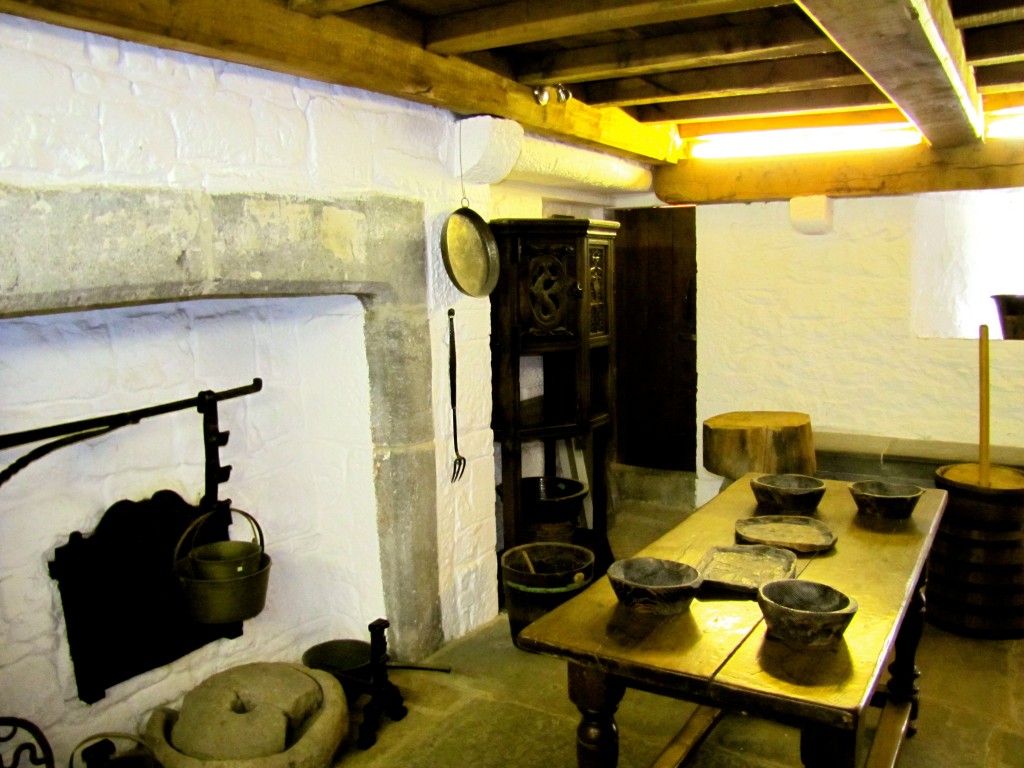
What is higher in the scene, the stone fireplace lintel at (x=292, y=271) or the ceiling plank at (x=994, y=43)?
the ceiling plank at (x=994, y=43)

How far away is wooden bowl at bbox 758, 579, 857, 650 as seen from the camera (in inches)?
64.4

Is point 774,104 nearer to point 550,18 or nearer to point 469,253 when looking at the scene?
point 469,253

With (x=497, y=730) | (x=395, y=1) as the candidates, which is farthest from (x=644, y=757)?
(x=395, y=1)

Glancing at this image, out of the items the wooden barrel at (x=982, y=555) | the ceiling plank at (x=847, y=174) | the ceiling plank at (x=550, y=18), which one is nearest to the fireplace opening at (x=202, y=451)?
the ceiling plank at (x=550, y=18)

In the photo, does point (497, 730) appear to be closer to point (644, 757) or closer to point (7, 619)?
point (644, 757)

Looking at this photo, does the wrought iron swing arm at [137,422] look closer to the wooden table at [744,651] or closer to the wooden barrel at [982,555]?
the wooden table at [744,651]

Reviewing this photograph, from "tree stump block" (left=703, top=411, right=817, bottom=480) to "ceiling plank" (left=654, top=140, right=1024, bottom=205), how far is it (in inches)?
54.3

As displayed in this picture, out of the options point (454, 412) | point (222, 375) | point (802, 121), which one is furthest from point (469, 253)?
point (802, 121)

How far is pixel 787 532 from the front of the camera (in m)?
2.30

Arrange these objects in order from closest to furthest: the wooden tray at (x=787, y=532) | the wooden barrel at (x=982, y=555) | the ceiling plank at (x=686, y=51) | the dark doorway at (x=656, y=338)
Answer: the wooden tray at (x=787, y=532) → the ceiling plank at (x=686, y=51) → the wooden barrel at (x=982, y=555) → the dark doorway at (x=656, y=338)

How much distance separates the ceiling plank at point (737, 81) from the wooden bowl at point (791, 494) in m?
1.44

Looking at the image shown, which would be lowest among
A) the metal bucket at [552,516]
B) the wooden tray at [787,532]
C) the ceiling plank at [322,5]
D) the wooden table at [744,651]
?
the metal bucket at [552,516]

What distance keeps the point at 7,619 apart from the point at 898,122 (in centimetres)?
380

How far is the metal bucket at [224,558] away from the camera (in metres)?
2.45
